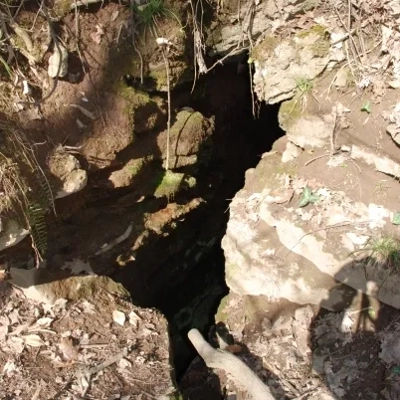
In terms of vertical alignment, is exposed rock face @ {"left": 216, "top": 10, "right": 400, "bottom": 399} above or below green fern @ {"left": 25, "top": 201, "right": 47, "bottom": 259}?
below

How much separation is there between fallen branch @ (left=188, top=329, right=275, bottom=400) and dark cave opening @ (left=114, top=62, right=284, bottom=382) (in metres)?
0.81

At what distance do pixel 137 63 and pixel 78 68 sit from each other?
461 millimetres

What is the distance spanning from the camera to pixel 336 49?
13.3 ft

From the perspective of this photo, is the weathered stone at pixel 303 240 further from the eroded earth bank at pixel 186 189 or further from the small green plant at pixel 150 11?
the small green plant at pixel 150 11

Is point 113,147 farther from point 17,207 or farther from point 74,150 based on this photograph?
point 17,207

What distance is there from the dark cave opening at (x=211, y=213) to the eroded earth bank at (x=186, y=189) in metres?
0.39

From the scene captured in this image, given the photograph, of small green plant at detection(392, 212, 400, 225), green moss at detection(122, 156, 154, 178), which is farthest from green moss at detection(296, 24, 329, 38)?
green moss at detection(122, 156, 154, 178)

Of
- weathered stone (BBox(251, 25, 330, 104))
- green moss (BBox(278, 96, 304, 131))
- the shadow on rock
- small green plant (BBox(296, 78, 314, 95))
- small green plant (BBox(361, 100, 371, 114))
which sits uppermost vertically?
weathered stone (BBox(251, 25, 330, 104))

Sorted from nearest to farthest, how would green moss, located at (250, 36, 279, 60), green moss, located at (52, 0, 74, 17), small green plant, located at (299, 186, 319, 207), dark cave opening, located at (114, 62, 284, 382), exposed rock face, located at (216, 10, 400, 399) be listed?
green moss, located at (52, 0, 74, 17) → exposed rock face, located at (216, 10, 400, 399) → small green plant, located at (299, 186, 319, 207) → green moss, located at (250, 36, 279, 60) → dark cave opening, located at (114, 62, 284, 382)

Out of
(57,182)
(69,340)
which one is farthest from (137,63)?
(69,340)

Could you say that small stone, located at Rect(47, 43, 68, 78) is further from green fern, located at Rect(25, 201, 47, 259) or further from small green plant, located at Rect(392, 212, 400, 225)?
small green plant, located at Rect(392, 212, 400, 225)

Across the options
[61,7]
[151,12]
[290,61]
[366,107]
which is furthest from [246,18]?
[61,7]

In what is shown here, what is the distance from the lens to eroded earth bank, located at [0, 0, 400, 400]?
3479mm

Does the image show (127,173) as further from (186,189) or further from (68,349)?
(68,349)
